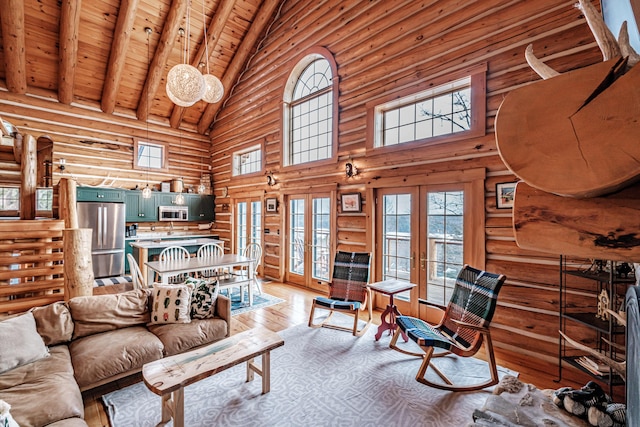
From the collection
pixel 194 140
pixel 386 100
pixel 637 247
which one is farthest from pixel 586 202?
pixel 194 140

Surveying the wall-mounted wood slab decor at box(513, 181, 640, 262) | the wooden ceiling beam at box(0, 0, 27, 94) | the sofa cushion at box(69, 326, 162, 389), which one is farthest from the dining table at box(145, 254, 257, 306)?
the wooden ceiling beam at box(0, 0, 27, 94)

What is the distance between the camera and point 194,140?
8.88m

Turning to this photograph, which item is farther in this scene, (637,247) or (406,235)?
(406,235)

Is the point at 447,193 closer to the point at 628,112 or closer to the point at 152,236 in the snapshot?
the point at 628,112

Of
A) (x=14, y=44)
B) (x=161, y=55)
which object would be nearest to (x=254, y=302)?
(x=161, y=55)

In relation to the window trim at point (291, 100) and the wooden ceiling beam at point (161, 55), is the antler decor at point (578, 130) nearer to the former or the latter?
the window trim at point (291, 100)

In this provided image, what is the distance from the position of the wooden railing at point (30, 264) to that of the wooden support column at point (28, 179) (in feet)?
1.08

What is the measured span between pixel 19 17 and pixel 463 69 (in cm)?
724

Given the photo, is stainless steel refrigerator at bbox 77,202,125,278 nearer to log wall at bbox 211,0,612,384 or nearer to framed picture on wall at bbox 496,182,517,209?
log wall at bbox 211,0,612,384

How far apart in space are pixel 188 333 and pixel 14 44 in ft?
21.5

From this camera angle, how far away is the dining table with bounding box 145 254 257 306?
4.08 metres

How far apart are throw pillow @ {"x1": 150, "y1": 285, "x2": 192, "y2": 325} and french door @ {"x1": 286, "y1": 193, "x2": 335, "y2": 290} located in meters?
2.75

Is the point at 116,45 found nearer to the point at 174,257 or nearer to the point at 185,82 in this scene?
the point at 185,82

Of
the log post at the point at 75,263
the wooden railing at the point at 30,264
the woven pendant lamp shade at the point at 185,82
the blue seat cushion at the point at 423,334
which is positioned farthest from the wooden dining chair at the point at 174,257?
the blue seat cushion at the point at 423,334
